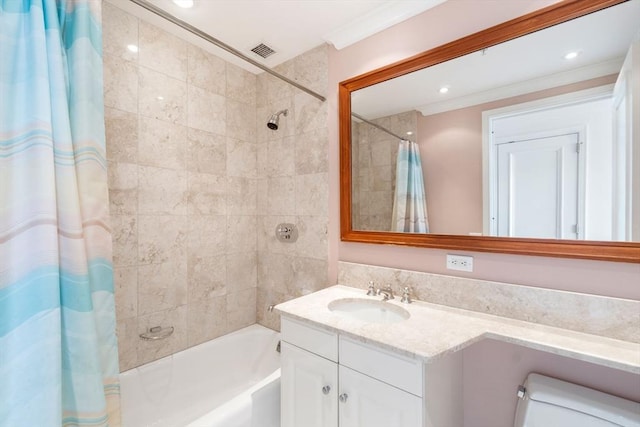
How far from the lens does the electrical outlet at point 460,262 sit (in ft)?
4.57

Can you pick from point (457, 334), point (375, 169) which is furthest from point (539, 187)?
point (375, 169)

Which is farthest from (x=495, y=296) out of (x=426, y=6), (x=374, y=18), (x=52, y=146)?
(x=52, y=146)

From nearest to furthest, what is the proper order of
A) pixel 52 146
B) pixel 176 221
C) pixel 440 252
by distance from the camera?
pixel 52 146
pixel 440 252
pixel 176 221

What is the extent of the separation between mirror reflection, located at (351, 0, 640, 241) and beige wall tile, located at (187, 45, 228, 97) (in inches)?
45.4

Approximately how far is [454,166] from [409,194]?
279 mm

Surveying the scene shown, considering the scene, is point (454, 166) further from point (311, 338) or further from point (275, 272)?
point (275, 272)

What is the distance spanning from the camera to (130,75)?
67.0 inches

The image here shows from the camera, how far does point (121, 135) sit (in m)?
1.66

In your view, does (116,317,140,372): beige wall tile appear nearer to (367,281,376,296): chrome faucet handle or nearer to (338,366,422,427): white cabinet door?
(338,366,422,427): white cabinet door

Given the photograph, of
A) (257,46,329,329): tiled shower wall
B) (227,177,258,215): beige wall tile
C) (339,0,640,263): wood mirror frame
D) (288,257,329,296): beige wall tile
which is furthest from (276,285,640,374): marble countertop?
(227,177,258,215): beige wall tile

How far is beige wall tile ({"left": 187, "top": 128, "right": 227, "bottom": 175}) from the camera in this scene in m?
2.00

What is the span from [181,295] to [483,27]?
2.35 m

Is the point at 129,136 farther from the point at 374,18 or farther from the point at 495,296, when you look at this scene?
the point at 495,296

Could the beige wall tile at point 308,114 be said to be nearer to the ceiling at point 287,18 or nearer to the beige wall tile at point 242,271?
the ceiling at point 287,18
